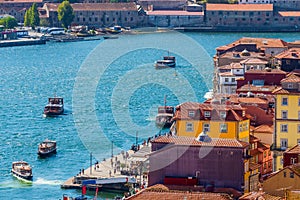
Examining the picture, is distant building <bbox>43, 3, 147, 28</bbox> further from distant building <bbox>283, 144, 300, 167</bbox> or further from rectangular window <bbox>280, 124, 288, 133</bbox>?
distant building <bbox>283, 144, 300, 167</bbox>

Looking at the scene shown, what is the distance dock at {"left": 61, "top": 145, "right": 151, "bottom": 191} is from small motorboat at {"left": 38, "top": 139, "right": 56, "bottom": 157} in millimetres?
2819

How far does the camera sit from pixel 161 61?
60.8 m

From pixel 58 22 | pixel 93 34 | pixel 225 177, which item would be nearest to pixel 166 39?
pixel 93 34

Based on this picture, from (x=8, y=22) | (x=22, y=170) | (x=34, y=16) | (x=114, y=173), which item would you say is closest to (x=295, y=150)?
(x=114, y=173)

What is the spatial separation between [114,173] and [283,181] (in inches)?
298

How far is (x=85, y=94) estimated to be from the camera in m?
48.3

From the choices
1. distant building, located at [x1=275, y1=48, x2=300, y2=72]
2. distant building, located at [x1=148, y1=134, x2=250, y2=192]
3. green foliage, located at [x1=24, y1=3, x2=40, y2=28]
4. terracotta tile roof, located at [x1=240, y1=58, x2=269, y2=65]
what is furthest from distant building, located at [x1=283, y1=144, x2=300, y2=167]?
green foliage, located at [x1=24, y1=3, x2=40, y2=28]

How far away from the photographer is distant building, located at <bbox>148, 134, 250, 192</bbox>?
74.7 ft

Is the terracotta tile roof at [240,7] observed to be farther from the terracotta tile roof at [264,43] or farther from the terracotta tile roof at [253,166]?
the terracotta tile roof at [253,166]

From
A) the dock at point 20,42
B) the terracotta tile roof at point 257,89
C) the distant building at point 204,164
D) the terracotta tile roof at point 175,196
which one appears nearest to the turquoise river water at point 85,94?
the dock at point 20,42

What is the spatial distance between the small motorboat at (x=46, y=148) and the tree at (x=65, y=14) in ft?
194

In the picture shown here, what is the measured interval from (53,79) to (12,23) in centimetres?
3351

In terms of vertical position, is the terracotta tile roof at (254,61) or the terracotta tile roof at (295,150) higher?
the terracotta tile roof at (295,150)

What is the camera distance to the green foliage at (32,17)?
9112 cm
